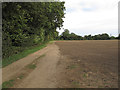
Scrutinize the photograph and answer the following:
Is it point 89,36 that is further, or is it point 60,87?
point 89,36

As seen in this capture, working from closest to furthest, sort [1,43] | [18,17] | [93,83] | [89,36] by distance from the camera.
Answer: [93,83]
[1,43]
[18,17]
[89,36]

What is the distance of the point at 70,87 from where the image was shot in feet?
13.2

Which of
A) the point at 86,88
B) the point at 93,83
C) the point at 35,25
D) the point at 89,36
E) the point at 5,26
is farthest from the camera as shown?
the point at 89,36

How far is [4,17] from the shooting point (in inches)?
361

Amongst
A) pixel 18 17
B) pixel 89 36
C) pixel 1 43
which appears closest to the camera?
pixel 1 43

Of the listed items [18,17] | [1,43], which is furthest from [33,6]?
[1,43]

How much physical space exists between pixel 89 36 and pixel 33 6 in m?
94.9

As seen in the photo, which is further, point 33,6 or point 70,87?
point 33,6

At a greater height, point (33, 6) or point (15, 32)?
point (33, 6)

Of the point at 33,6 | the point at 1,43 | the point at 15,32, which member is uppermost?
the point at 33,6

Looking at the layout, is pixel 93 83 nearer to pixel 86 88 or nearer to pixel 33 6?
pixel 86 88

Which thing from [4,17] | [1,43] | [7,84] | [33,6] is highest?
[33,6]

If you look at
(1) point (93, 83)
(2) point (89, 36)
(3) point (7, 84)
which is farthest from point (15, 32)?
(2) point (89, 36)

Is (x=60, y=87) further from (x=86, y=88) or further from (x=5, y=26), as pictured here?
(x=5, y=26)
